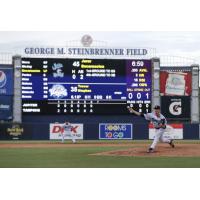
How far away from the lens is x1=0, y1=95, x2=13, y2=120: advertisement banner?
2578 centimetres

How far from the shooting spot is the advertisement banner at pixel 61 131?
26053 mm

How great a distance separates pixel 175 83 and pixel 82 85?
5.15 meters

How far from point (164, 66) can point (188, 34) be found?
176 inches

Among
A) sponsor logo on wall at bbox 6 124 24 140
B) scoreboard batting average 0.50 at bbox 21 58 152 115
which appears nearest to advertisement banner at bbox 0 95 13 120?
sponsor logo on wall at bbox 6 124 24 140

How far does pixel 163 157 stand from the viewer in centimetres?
1423

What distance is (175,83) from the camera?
2706 centimetres

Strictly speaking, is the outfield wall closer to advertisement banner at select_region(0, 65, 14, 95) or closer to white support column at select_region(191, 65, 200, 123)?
white support column at select_region(191, 65, 200, 123)

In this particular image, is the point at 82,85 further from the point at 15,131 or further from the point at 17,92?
the point at 15,131

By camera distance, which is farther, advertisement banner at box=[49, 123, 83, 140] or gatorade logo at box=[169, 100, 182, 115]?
gatorade logo at box=[169, 100, 182, 115]

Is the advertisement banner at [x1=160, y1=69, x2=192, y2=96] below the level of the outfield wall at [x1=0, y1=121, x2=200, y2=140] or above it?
above

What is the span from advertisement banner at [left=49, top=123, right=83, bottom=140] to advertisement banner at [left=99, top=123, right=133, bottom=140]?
1023 mm

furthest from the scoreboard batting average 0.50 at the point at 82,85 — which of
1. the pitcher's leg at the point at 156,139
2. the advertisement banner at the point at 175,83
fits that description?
the pitcher's leg at the point at 156,139

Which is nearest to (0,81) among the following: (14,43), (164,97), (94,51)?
(14,43)

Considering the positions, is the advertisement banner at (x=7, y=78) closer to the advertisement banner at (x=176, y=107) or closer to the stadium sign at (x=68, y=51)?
the stadium sign at (x=68, y=51)
